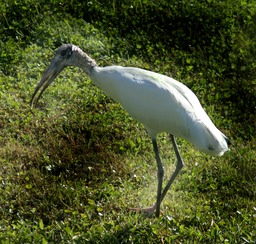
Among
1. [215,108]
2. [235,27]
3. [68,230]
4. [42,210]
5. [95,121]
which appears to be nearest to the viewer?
[68,230]

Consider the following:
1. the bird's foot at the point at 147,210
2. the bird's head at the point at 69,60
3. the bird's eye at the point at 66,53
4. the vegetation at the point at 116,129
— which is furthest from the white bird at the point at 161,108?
the vegetation at the point at 116,129

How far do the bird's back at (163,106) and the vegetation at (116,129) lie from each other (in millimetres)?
623

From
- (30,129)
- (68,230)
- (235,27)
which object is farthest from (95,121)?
(235,27)

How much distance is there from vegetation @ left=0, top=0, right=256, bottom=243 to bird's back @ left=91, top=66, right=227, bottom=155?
623 millimetres

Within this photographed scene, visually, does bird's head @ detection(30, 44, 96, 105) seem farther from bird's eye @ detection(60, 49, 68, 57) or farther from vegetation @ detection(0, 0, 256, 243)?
vegetation @ detection(0, 0, 256, 243)

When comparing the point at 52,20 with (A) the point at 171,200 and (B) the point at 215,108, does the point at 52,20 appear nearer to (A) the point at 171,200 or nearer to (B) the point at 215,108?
(B) the point at 215,108

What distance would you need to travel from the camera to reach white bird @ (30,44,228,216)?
583 cm

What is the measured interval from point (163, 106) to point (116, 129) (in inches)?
52.2

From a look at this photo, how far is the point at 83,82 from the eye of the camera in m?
8.16

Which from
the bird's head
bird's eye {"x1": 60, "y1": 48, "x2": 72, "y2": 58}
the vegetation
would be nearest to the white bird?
the bird's head

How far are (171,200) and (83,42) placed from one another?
2.91m

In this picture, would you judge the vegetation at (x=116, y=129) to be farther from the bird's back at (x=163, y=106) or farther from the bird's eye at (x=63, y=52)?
the bird's eye at (x=63, y=52)

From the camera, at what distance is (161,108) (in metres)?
6.02

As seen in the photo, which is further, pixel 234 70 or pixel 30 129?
pixel 234 70
